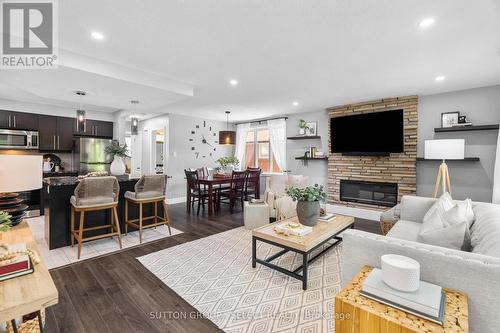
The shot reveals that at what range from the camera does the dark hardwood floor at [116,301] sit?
1.75 meters

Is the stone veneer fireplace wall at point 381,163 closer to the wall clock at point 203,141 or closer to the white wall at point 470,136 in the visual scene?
the white wall at point 470,136

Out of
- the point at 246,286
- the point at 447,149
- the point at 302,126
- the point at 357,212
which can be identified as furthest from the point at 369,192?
the point at 246,286

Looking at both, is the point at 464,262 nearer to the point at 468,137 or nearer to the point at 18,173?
the point at 18,173

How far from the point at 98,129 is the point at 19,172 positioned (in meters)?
5.27

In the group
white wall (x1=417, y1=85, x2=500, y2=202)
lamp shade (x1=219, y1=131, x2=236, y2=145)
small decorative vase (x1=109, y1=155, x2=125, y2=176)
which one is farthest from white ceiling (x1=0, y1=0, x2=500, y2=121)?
lamp shade (x1=219, y1=131, x2=236, y2=145)

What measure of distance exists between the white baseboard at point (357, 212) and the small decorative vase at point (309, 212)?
2.71 meters

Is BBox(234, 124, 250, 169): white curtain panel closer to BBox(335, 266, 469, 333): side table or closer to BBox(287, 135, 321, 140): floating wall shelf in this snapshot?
BBox(287, 135, 321, 140): floating wall shelf

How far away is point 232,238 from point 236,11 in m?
2.94

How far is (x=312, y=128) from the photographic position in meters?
5.86

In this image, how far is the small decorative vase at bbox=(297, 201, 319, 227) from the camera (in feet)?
8.84

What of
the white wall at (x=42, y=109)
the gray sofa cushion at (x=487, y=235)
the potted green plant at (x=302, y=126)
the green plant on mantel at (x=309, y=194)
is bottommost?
the gray sofa cushion at (x=487, y=235)

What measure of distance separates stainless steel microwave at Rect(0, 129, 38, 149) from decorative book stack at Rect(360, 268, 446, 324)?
665 centimetres

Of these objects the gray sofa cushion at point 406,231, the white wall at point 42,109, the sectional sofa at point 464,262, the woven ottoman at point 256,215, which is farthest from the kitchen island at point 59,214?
the gray sofa cushion at point 406,231

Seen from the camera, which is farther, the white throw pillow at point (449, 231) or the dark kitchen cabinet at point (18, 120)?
the dark kitchen cabinet at point (18, 120)
